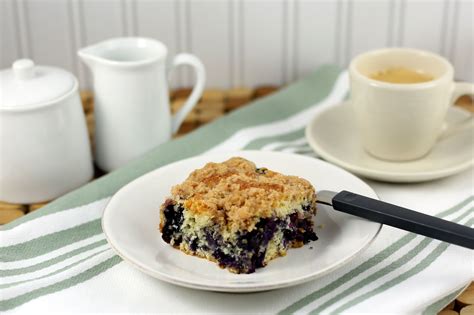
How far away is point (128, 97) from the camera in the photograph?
1.23 meters

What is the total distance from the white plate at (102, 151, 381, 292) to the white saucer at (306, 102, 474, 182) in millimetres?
88

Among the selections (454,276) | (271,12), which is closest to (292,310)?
(454,276)

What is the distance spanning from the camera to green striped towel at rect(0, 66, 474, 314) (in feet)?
2.92

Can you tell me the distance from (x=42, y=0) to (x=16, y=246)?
61 cm

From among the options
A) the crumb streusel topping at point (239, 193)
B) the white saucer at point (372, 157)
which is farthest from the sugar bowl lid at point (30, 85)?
the white saucer at point (372, 157)

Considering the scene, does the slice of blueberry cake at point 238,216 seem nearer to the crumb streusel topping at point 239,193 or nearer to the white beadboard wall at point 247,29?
the crumb streusel topping at point 239,193

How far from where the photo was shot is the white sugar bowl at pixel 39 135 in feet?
3.71

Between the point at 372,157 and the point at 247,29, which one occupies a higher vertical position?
the point at 247,29

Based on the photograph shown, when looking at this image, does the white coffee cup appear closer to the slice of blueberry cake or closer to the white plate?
the white plate

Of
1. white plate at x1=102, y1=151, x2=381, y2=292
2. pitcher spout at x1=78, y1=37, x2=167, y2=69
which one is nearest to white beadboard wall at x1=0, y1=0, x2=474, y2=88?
pitcher spout at x1=78, y1=37, x2=167, y2=69

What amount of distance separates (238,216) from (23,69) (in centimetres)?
46

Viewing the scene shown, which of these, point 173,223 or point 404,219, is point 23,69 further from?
point 404,219

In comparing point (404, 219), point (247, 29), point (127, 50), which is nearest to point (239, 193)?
point (404, 219)

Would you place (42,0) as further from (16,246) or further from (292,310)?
(292,310)
